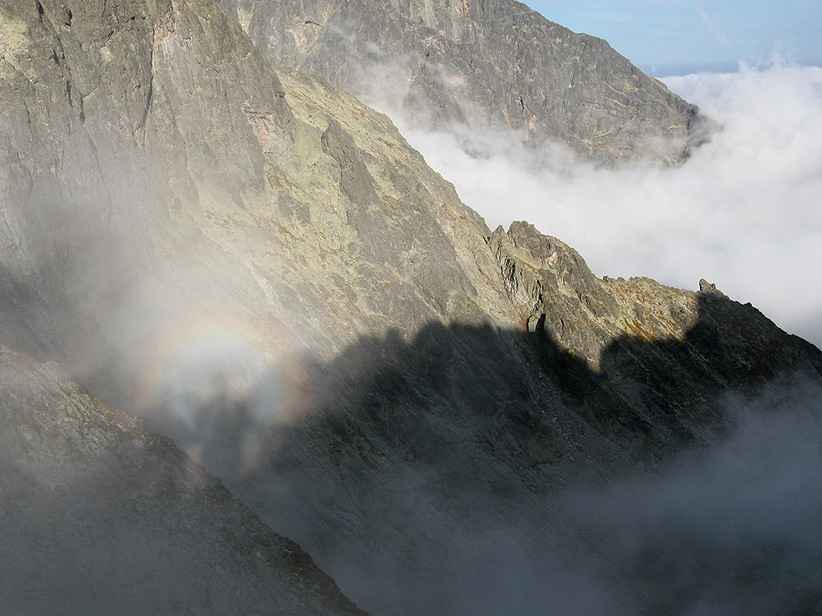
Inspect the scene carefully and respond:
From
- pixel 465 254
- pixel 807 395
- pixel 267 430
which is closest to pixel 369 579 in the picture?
pixel 267 430

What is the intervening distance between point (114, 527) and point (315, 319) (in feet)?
94.3

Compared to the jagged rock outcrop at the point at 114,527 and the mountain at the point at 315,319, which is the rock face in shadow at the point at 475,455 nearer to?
the mountain at the point at 315,319

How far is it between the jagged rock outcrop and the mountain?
1.78 feet

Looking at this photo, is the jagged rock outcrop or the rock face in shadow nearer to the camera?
the jagged rock outcrop

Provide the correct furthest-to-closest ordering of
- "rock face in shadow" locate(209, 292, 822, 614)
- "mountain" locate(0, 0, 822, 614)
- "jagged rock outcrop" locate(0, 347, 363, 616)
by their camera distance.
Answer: "rock face in shadow" locate(209, 292, 822, 614)
"mountain" locate(0, 0, 822, 614)
"jagged rock outcrop" locate(0, 347, 363, 616)

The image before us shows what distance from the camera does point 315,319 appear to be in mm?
48844

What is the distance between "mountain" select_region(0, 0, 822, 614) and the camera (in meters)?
33.9

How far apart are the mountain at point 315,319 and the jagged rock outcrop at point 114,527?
54cm

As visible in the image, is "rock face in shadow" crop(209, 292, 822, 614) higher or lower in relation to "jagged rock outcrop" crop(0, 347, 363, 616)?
higher

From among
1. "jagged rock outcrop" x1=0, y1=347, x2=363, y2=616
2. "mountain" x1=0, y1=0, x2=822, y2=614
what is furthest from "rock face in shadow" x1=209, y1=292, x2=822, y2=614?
"jagged rock outcrop" x1=0, y1=347, x2=363, y2=616

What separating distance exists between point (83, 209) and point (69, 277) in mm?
4280

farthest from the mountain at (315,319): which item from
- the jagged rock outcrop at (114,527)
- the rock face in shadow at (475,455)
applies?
the jagged rock outcrop at (114,527)

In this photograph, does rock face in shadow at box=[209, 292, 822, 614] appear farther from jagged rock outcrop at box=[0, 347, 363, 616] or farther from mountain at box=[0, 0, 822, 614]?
jagged rock outcrop at box=[0, 347, 363, 616]

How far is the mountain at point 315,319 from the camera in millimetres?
33938
